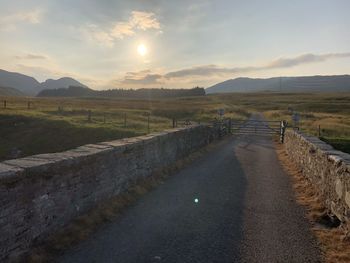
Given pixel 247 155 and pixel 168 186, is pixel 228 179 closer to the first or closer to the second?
pixel 168 186

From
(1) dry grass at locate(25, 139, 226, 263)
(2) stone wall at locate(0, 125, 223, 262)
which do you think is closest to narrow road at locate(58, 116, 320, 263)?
(1) dry grass at locate(25, 139, 226, 263)

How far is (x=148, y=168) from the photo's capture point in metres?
11.8

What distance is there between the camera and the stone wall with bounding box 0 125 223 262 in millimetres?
5738

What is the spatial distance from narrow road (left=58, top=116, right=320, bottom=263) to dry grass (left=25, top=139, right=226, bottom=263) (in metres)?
0.18

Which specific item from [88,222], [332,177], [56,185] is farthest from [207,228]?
[332,177]

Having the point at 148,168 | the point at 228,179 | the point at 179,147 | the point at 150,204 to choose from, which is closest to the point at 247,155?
the point at 179,147

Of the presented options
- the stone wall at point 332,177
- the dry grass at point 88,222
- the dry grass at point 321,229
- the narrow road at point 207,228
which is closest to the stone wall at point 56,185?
the dry grass at point 88,222

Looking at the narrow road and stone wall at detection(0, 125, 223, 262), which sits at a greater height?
stone wall at detection(0, 125, 223, 262)

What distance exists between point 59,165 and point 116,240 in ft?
5.30

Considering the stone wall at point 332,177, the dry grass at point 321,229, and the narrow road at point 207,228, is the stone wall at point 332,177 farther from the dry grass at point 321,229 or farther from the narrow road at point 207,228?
the narrow road at point 207,228

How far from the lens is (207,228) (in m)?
7.85

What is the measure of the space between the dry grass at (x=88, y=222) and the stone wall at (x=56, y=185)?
130 millimetres

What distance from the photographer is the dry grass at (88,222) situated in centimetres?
618

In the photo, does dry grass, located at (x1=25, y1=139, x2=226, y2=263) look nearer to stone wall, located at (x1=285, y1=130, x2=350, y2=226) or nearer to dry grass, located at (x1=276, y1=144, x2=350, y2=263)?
dry grass, located at (x1=276, y1=144, x2=350, y2=263)
